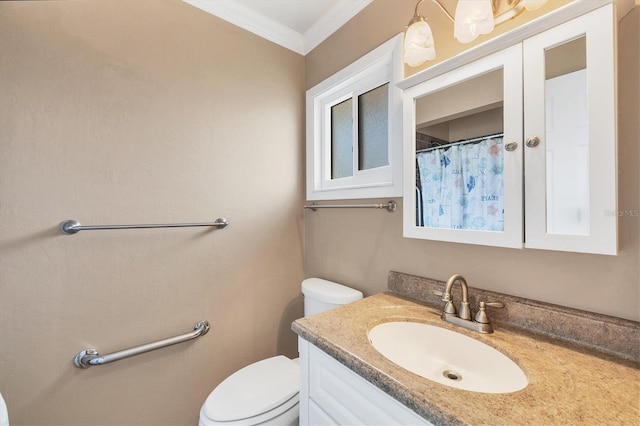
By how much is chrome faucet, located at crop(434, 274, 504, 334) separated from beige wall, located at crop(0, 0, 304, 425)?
99cm

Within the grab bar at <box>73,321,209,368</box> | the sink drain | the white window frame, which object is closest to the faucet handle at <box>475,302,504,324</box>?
the sink drain

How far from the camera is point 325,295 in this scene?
51.6 inches

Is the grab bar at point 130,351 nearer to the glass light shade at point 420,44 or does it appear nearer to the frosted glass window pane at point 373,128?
the frosted glass window pane at point 373,128

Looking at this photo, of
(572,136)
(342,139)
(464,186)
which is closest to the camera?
(572,136)

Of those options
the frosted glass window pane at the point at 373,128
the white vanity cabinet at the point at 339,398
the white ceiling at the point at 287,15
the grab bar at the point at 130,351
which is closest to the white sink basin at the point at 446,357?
the white vanity cabinet at the point at 339,398

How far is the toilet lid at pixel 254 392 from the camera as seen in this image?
100cm

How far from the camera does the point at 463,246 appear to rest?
38.7 inches

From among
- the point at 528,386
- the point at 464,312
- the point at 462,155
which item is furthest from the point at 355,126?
the point at 528,386

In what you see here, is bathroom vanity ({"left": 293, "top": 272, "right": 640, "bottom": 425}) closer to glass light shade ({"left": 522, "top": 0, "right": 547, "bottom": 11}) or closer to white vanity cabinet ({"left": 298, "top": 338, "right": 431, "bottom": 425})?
white vanity cabinet ({"left": 298, "top": 338, "right": 431, "bottom": 425})

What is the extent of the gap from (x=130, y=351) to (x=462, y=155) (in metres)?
1.55

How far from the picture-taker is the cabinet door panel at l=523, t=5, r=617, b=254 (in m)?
0.64

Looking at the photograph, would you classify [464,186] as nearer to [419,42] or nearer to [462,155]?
[462,155]

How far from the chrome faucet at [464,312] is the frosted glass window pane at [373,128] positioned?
2.20 ft

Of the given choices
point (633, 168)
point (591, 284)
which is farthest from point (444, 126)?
point (591, 284)
